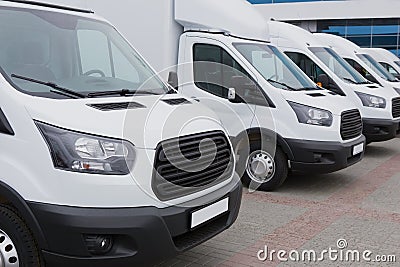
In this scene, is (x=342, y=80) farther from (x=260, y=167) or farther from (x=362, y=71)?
(x=260, y=167)

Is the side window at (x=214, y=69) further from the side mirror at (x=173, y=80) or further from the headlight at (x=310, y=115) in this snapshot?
the side mirror at (x=173, y=80)

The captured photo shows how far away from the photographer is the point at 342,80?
34.4 feet

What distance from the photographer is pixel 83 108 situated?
3.70 meters

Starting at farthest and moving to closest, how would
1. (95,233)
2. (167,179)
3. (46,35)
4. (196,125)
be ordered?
(46,35) → (196,125) → (167,179) → (95,233)

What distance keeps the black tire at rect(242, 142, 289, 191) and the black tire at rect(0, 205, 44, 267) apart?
4232mm

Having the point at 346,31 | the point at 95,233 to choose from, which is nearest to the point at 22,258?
the point at 95,233

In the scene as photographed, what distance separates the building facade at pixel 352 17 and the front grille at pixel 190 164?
32.1m

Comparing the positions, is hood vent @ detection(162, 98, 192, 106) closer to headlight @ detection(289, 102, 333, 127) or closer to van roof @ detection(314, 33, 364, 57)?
headlight @ detection(289, 102, 333, 127)

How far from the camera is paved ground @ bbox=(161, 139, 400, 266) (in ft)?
16.0

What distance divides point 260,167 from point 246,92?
3.65 ft

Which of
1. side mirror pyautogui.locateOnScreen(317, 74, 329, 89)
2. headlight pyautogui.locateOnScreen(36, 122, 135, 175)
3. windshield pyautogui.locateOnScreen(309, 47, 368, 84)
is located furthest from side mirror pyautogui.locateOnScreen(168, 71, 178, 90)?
windshield pyautogui.locateOnScreen(309, 47, 368, 84)

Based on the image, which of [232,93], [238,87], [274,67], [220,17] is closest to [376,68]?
[274,67]

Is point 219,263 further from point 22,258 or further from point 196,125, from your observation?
point 22,258

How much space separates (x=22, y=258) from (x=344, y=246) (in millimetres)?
3174
